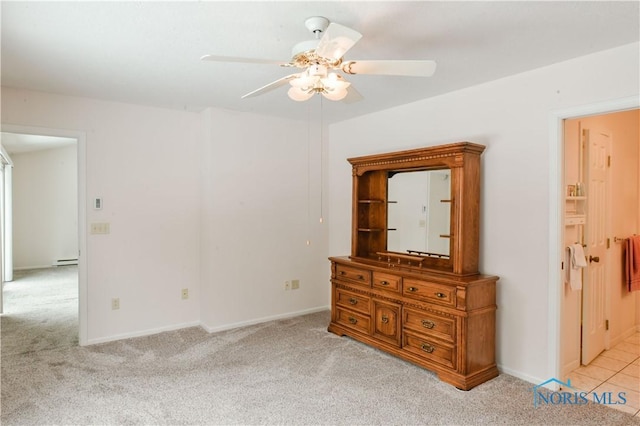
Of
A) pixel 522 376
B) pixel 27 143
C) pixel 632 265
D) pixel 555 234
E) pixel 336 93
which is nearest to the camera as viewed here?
pixel 336 93

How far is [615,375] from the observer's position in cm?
308

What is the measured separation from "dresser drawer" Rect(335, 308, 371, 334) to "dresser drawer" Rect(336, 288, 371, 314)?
50mm

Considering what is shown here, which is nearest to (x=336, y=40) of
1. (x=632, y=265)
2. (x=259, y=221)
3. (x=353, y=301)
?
(x=353, y=301)

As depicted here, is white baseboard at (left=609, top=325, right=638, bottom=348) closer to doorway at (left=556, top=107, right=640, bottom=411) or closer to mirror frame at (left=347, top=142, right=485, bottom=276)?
doorway at (left=556, top=107, right=640, bottom=411)

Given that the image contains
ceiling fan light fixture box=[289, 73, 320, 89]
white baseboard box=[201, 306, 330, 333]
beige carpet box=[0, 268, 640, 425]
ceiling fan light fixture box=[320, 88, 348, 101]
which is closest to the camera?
ceiling fan light fixture box=[289, 73, 320, 89]

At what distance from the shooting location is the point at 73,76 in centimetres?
300

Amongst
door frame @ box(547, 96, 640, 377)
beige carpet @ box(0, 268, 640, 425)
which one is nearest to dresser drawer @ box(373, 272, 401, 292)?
beige carpet @ box(0, 268, 640, 425)

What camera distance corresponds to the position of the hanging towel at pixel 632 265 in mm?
3775

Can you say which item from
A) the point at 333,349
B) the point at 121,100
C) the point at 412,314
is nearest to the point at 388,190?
the point at 412,314

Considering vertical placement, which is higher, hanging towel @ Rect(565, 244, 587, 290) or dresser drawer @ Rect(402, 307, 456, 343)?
hanging towel @ Rect(565, 244, 587, 290)

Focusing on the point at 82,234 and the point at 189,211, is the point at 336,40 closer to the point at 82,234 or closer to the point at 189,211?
the point at 189,211

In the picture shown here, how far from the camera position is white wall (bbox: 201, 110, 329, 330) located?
4094 millimetres

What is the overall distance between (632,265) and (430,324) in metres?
2.30

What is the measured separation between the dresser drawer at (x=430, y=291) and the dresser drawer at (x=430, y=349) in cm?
31
